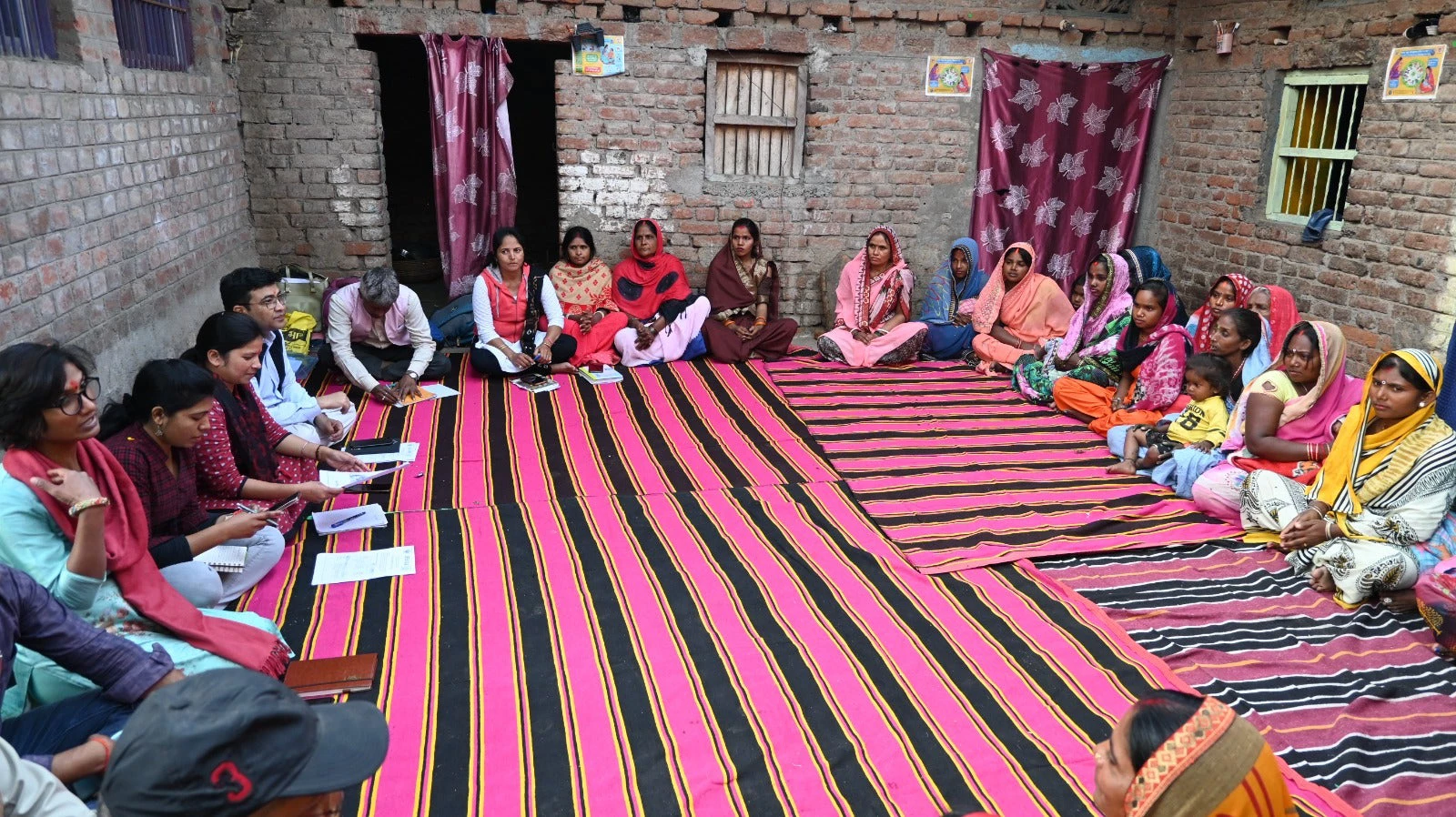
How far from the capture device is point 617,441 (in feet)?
16.5

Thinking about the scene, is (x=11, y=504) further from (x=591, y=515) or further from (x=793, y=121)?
(x=793, y=121)

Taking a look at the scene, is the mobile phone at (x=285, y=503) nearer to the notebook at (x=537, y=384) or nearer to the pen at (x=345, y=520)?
the pen at (x=345, y=520)

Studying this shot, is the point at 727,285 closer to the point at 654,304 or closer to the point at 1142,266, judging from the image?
the point at 654,304

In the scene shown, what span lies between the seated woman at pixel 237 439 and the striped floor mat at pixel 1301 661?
9.82 ft

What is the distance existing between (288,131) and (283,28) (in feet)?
2.16

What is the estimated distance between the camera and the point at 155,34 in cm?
501

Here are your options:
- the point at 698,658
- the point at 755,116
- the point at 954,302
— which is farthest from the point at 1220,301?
the point at 698,658

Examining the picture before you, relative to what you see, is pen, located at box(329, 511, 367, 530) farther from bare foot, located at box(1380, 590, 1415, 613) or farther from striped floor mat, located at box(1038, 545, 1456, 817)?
bare foot, located at box(1380, 590, 1415, 613)

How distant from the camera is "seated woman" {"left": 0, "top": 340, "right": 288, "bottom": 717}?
2299 millimetres

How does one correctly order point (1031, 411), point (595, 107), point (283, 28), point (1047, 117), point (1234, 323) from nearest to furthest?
point (1234, 323), point (1031, 411), point (283, 28), point (595, 107), point (1047, 117)

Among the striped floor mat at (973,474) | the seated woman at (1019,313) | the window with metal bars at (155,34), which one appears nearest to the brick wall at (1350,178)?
the seated woman at (1019,313)

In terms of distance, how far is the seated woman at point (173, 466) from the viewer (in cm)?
287

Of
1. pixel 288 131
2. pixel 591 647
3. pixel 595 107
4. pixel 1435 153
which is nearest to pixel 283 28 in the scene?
pixel 288 131

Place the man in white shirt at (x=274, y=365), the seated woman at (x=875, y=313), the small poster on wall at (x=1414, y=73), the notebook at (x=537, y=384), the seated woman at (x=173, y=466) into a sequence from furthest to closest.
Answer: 1. the seated woman at (x=875, y=313)
2. the notebook at (x=537, y=384)
3. the small poster on wall at (x=1414, y=73)
4. the man in white shirt at (x=274, y=365)
5. the seated woman at (x=173, y=466)
